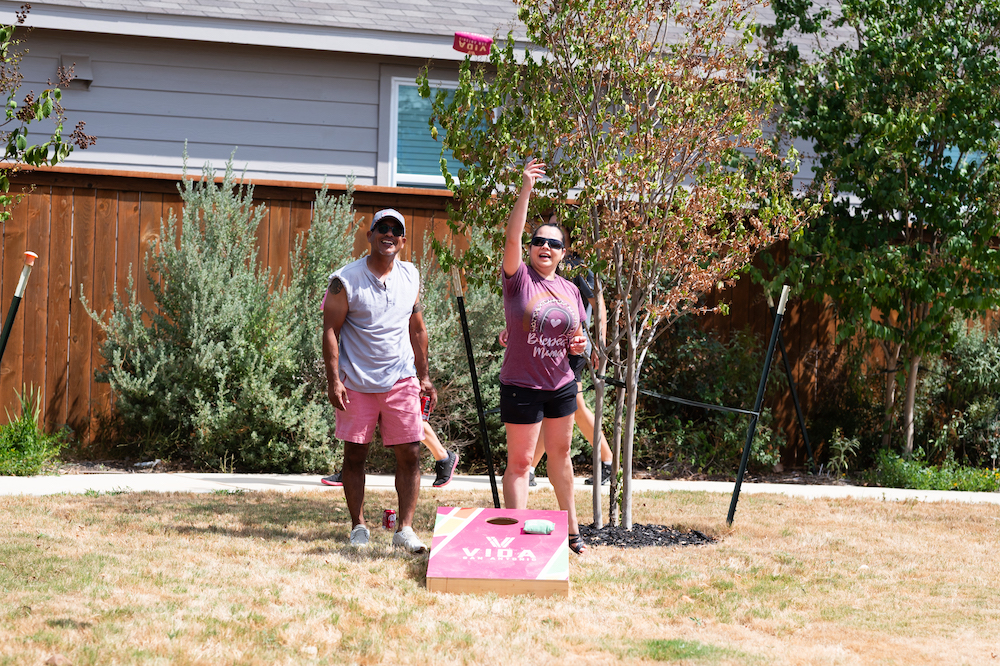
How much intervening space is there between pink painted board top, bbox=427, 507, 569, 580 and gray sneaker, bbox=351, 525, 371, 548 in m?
0.54

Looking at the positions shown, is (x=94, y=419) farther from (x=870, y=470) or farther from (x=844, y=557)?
(x=870, y=470)

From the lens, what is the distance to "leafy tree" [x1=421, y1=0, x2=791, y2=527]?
5.36 meters

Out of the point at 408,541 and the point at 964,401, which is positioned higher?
the point at 964,401

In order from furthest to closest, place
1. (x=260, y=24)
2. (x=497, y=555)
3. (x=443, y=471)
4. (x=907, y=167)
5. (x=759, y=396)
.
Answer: (x=260, y=24)
(x=907, y=167)
(x=443, y=471)
(x=759, y=396)
(x=497, y=555)

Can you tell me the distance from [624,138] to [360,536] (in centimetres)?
256

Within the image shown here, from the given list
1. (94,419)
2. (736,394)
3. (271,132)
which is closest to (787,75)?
(736,394)

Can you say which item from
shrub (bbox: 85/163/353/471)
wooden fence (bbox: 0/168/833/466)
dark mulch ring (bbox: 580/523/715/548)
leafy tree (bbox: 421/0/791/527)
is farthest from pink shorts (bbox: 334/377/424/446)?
wooden fence (bbox: 0/168/833/466)

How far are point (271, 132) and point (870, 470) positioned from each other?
6438 mm

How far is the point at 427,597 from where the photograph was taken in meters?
4.23

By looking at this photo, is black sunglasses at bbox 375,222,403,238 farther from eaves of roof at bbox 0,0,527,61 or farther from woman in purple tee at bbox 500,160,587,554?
eaves of roof at bbox 0,0,527,61

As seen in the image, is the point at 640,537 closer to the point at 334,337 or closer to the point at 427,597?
the point at 427,597

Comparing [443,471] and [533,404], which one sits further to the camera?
[443,471]

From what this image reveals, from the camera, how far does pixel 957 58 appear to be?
26.8ft

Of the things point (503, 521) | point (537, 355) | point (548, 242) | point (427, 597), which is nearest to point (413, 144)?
point (548, 242)
